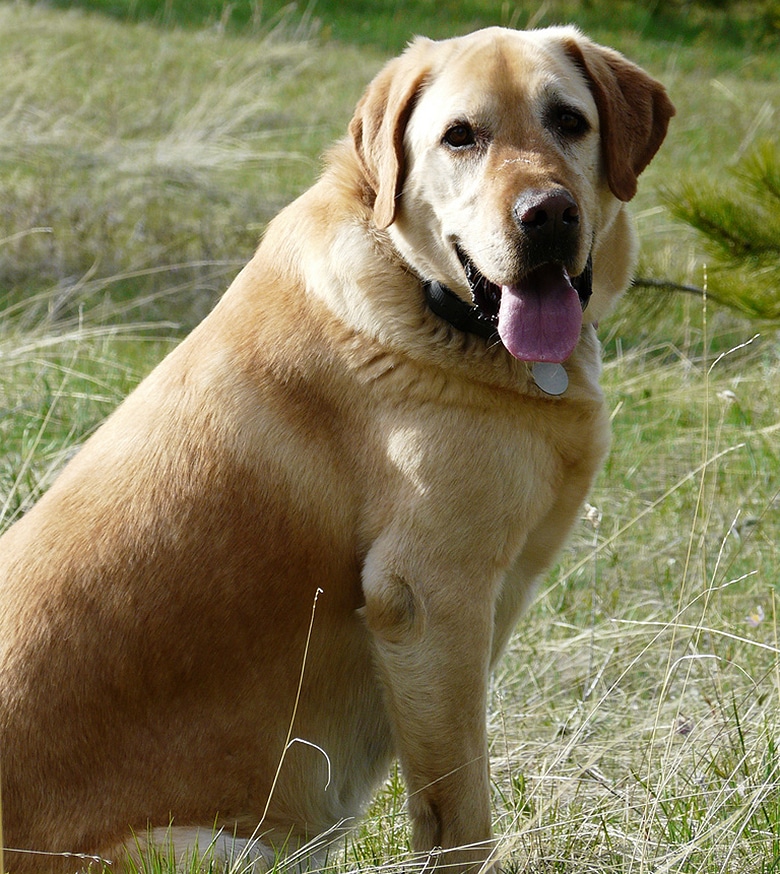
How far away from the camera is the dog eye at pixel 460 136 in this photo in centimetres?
218

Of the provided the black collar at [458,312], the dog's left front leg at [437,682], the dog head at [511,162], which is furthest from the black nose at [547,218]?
the dog's left front leg at [437,682]

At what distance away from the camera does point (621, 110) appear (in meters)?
2.29

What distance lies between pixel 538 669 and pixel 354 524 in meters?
1.20

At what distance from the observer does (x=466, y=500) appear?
2100 mm

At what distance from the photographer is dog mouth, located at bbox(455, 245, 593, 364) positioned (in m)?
2.16

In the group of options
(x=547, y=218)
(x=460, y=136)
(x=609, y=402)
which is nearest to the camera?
(x=547, y=218)

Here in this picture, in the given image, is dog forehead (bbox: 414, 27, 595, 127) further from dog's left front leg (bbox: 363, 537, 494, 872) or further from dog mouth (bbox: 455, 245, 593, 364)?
dog's left front leg (bbox: 363, 537, 494, 872)

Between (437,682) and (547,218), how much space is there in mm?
908

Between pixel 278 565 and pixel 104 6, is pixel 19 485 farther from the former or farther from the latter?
pixel 104 6

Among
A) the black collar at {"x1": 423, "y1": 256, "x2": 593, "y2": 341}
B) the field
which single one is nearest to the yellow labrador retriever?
the black collar at {"x1": 423, "y1": 256, "x2": 593, "y2": 341}

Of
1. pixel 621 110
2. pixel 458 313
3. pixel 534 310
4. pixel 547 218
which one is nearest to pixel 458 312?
pixel 458 313

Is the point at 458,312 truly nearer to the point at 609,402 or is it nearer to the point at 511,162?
the point at 511,162

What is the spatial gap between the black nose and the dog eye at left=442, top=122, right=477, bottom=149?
193 mm

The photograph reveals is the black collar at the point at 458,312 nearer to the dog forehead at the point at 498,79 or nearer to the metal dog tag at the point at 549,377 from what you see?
the metal dog tag at the point at 549,377
